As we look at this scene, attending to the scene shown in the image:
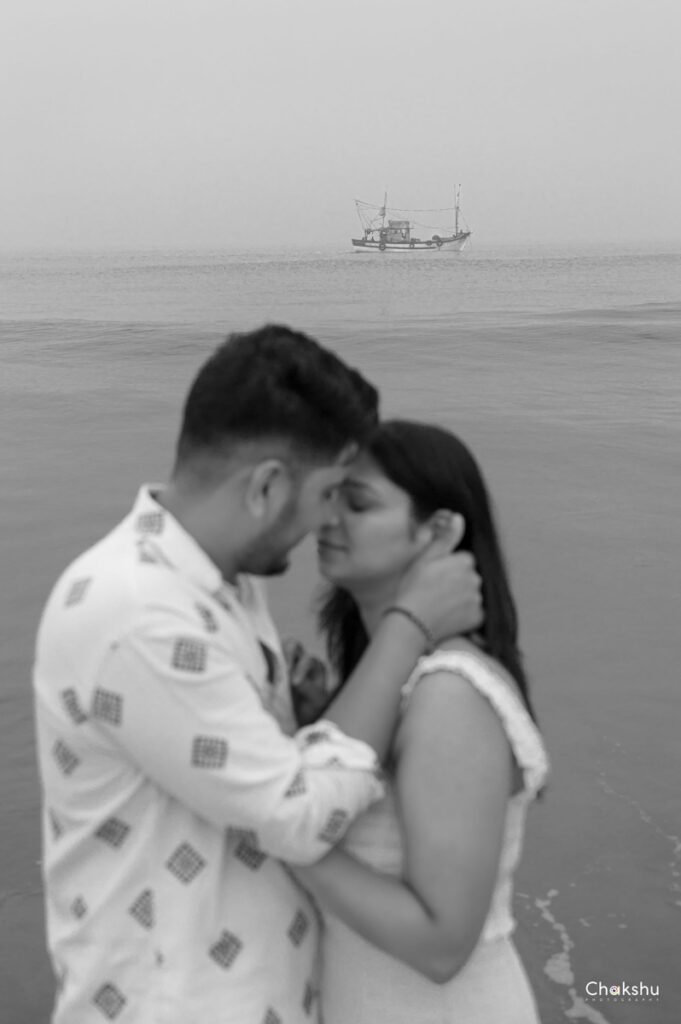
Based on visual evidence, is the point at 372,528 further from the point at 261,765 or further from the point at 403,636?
the point at 261,765

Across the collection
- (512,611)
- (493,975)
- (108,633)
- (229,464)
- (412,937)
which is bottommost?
(493,975)

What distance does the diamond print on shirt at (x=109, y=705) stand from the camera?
1.67m

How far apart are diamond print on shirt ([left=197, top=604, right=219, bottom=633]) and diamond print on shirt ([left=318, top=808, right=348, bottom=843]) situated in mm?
306

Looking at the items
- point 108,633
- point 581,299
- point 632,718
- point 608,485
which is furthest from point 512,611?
point 581,299

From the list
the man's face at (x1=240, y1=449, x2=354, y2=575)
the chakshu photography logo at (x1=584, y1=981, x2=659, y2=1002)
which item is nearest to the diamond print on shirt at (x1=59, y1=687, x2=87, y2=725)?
the man's face at (x1=240, y1=449, x2=354, y2=575)

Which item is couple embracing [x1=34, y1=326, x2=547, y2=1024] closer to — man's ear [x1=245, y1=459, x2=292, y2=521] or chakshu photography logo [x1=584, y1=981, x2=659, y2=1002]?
man's ear [x1=245, y1=459, x2=292, y2=521]

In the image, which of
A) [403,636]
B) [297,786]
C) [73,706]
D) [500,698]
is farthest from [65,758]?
[500,698]

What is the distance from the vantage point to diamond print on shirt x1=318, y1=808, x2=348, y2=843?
1.74m

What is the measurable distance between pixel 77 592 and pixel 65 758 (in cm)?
25

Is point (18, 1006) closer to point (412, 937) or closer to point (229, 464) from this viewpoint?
point (412, 937)

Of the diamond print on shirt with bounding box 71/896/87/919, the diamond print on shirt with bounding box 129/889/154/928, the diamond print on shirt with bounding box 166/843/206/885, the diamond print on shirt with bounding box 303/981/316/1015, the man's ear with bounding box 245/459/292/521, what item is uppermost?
the man's ear with bounding box 245/459/292/521

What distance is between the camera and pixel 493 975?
204 cm

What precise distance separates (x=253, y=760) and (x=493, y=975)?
2.18 ft

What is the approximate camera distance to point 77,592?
1.70 metres
